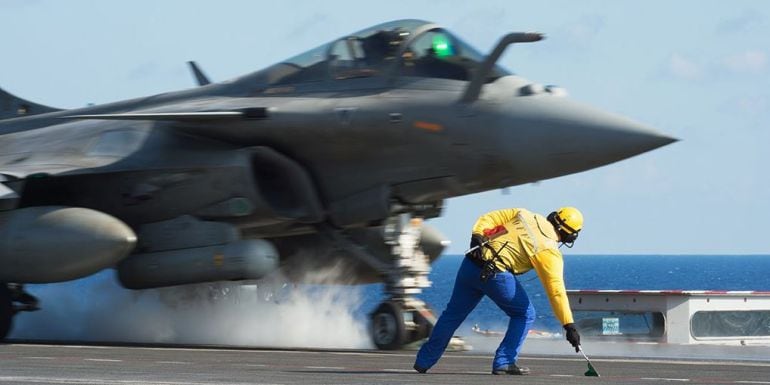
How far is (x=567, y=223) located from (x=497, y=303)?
0.80 meters

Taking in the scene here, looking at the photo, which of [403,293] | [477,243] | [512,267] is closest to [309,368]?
[477,243]

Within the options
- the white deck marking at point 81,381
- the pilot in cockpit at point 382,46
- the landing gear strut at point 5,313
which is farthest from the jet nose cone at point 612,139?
the landing gear strut at point 5,313

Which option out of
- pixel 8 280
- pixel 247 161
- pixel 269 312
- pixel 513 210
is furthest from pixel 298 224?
pixel 513 210

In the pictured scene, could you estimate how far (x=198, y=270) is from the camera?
16.3m

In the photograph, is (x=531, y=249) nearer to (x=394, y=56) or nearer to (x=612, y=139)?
(x=612, y=139)

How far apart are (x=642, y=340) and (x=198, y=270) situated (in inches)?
332

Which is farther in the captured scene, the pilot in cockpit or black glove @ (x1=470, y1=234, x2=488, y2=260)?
the pilot in cockpit

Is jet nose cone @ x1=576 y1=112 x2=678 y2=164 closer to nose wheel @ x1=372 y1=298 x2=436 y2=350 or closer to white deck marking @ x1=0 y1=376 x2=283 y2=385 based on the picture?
nose wheel @ x1=372 y1=298 x2=436 y2=350

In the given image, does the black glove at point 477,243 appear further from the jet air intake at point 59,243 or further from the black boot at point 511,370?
the jet air intake at point 59,243

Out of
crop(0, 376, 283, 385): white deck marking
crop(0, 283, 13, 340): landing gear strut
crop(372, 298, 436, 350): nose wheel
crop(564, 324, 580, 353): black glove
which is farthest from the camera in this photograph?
crop(0, 283, 13, 340): landing gear strut

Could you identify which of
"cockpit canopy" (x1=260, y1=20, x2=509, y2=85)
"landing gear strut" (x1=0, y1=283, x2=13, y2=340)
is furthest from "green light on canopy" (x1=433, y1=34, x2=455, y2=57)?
"landing gear strut" (x1=0, y1=283, x2=13, y2=340)

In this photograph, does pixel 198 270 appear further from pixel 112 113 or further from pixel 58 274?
pixel 112 113

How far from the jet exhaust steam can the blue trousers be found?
22.0ft

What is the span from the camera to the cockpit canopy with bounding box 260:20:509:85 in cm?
1560
